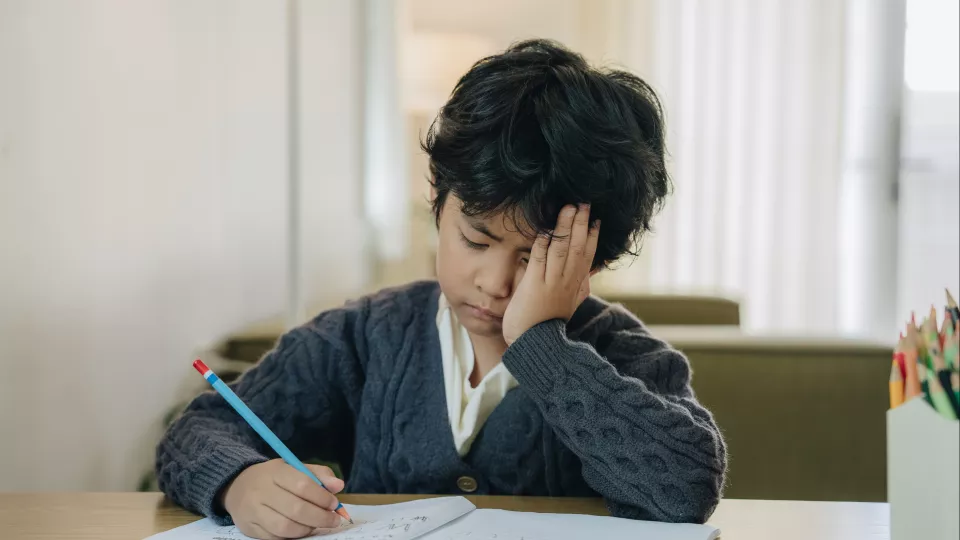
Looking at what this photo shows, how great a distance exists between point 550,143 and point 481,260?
124 mm

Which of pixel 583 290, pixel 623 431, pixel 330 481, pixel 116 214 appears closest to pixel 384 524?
pixel 330 481

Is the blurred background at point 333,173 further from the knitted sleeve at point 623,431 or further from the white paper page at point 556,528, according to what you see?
the white paper page at point 556,528

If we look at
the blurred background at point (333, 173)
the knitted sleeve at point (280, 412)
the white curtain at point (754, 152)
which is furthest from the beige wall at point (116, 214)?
the white curtain at point (754, 152)

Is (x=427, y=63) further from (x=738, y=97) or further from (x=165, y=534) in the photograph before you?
(x=165, y=534)

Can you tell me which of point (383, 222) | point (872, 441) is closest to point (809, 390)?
point (872, 441)

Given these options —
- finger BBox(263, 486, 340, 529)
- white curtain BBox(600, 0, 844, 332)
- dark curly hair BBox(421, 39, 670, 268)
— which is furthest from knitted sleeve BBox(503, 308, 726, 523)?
white curtain BBox(600, 0, 844, 332)

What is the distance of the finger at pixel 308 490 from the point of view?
0.71 meters

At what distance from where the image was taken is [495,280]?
89 cm

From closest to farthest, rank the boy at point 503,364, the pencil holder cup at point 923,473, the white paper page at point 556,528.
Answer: the pencil holder cup at point 923,473, the white paper page at point 556,528, the boy at point 503,364

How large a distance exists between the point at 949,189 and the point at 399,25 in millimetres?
2165

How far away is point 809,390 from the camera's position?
166 centimetres

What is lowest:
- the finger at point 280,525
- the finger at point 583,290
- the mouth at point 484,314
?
the finger at point 280,525

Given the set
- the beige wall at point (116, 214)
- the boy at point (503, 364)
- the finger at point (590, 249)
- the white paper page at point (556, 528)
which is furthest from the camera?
the beige wall at point (116, 214)

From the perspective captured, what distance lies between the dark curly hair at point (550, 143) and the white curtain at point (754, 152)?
3064mm
